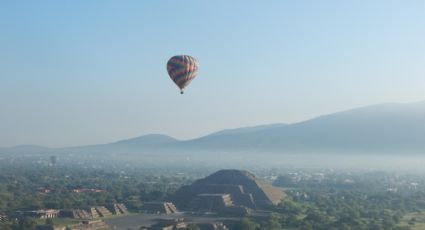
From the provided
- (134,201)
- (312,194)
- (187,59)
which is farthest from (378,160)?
(187,59)

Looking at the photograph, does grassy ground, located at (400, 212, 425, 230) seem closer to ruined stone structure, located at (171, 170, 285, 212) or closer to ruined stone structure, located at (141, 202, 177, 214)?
ruined stone structure, located at (171, 170, 285, 212)

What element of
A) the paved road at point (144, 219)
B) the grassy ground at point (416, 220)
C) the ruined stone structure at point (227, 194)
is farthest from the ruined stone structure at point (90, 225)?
the grassy ground at point (416, 220)

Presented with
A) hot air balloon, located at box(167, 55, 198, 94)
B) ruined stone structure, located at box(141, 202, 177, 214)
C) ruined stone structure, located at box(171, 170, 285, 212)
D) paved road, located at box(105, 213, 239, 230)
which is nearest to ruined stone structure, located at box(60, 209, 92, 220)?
paved road, located at box(105, 213, 239, 230)

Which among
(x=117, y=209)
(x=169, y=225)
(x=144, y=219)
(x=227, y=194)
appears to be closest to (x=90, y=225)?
(x=169, y=225)

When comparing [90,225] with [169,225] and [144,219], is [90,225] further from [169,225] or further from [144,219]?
[144,219]

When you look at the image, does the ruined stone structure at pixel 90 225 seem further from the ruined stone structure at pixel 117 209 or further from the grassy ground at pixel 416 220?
the grassy ground at pixel 416 220
